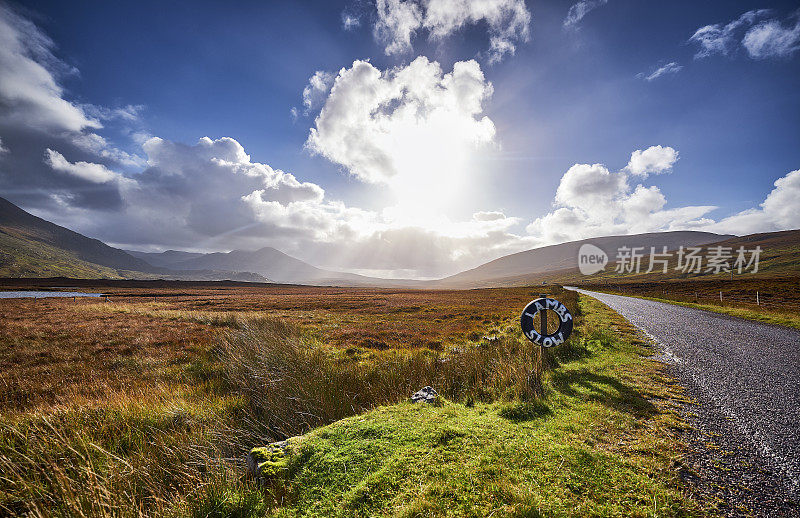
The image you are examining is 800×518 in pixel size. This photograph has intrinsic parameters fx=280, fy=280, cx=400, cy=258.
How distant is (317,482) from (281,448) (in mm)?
1029

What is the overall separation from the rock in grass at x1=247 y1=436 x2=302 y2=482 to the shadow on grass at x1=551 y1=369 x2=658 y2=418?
573 cm

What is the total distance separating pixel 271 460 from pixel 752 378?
11.3 m

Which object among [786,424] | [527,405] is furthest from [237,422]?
[786,424]

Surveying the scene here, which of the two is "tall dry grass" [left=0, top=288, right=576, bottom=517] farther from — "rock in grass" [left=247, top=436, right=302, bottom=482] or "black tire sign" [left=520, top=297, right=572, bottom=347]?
"black tire sign" [left=520, top=297, right=572, bottom=347]

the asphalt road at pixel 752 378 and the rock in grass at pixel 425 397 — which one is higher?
the asphalt road at pixel 752 378

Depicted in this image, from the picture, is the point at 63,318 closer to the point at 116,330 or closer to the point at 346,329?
the point at 116,330

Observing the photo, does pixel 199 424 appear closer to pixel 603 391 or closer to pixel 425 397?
pixel 425 397

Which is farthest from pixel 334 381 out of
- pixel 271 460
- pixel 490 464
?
pixel 490 464

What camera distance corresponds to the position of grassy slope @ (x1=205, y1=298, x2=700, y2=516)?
305 cm

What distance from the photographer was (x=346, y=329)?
66.0 ft

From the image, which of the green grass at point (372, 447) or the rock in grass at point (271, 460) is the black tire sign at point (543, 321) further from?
the rock in grass at point (271, 460)

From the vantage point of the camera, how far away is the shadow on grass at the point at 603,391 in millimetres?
5398

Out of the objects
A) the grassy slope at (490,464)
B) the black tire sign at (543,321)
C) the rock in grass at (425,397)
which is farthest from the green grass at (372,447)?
the black tire sign at (543,321)

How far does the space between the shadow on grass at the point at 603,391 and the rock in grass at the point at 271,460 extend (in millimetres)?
5727
